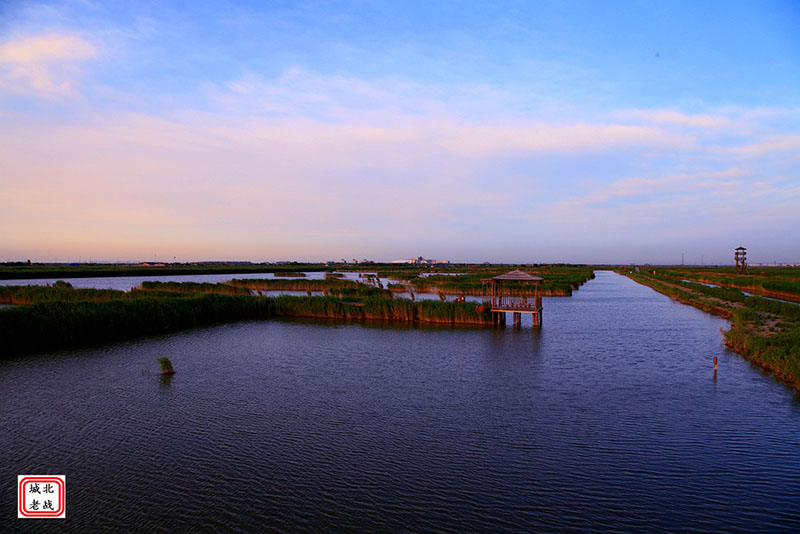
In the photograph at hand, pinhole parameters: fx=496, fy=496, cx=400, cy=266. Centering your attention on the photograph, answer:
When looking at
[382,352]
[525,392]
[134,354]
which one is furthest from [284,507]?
[134,354]

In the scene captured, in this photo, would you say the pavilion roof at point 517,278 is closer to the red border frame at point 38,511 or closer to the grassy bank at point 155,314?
the grassy bank at point 155,314

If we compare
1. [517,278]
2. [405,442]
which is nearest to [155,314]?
[517,278]

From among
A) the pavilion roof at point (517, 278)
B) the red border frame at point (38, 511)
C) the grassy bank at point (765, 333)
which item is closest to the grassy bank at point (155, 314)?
the pavilion roof at point (517, 278)

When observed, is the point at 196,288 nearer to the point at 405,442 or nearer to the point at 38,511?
the point at 405,442

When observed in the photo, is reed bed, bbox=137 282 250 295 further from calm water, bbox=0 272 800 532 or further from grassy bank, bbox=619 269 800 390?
grassy bank, bbox=619 269 800 390

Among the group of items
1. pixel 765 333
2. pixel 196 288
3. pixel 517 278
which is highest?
pixel 517 278

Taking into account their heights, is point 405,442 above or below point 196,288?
below

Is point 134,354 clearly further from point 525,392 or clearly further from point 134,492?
point 525,392
